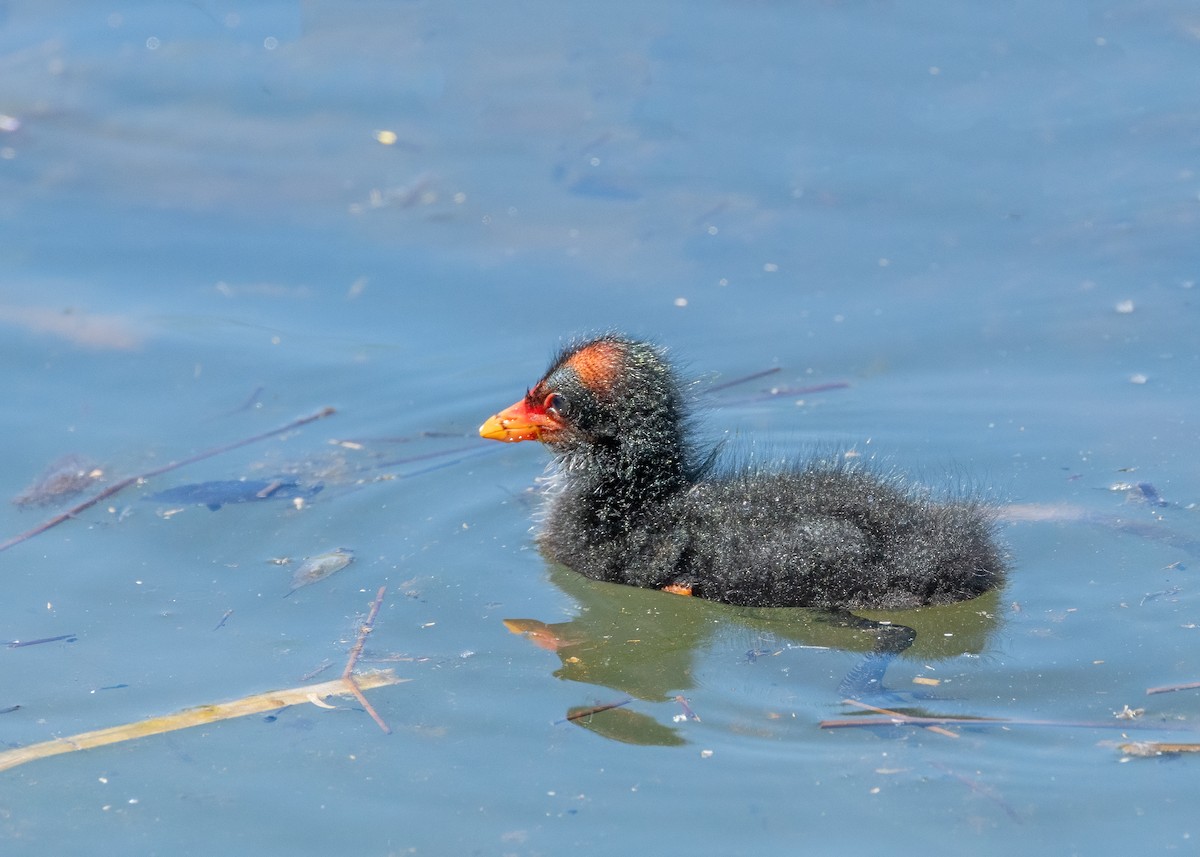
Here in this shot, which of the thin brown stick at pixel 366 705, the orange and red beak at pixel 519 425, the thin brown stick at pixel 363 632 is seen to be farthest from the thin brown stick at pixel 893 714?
the orange and red beak at pixel 519 425

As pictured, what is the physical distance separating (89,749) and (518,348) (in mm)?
3403

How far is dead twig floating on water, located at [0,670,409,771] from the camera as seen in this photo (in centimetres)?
469

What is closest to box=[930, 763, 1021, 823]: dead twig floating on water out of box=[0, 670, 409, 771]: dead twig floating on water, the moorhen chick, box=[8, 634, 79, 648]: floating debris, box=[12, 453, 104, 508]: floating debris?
the moorhen chick

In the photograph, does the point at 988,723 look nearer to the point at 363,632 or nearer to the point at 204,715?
the point at 363,632

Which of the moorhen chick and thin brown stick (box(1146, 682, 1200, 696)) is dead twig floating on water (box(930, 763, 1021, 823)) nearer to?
thin brown stick (box(1146, 682, 1200, 696))

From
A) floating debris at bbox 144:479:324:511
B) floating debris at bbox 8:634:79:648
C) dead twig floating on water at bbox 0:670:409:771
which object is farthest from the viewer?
floating debris at bbox 144:479:324:511

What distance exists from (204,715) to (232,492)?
1.76m

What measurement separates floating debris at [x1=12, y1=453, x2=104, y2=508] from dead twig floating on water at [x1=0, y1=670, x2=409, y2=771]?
1.87 metres

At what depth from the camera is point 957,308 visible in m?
7.75

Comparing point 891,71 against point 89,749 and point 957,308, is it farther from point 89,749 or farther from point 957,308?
point 89,749

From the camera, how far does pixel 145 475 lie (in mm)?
6613

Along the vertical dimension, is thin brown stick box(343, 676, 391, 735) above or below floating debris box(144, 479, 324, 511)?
below

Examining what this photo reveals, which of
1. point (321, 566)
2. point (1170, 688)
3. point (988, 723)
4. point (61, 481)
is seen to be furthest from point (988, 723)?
point (61, 481)

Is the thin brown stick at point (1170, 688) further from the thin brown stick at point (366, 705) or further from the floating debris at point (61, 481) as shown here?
the floating debris at point (61, 481)
